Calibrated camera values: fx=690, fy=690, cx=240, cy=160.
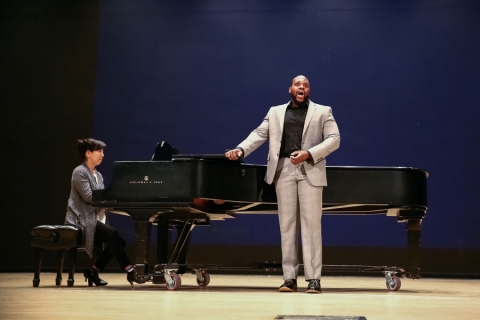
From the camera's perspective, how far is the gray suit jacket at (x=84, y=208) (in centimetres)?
483

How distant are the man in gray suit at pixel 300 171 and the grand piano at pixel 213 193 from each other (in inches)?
7.0

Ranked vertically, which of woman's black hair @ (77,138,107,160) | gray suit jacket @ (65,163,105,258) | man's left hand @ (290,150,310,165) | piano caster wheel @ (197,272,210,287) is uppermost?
woman's black hair @ (77,138,107,160)

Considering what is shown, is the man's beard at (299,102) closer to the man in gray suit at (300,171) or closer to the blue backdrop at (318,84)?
the man in gray suit at (300,171)

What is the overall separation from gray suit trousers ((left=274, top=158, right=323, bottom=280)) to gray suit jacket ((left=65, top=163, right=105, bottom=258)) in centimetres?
142

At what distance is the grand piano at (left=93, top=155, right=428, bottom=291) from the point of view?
166 inches

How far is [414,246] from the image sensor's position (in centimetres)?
482

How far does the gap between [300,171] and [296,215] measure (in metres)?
0.28

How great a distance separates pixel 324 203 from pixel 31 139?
4.14 metres

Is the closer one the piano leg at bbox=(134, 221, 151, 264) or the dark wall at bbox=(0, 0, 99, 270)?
the piano leg at bbox=(134, 221, 151, 264)

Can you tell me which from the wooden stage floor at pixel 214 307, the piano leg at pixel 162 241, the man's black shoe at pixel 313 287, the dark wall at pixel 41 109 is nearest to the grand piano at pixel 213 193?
the piano leg at pixel 162 241

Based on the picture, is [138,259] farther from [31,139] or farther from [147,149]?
[31,139]

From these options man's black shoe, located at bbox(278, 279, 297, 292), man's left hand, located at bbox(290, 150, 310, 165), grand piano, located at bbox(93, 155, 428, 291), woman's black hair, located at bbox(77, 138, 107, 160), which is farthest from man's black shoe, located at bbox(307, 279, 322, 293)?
woman's black hair, located at bbox(77, 138, 107, 160)

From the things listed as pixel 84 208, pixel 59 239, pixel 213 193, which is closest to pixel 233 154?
pixel 213 193

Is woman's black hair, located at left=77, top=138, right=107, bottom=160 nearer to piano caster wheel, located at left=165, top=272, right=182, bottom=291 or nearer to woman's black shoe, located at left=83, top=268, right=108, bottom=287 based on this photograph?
woman's black shoe, located at left=83, top=268, right=108, bottom=287
